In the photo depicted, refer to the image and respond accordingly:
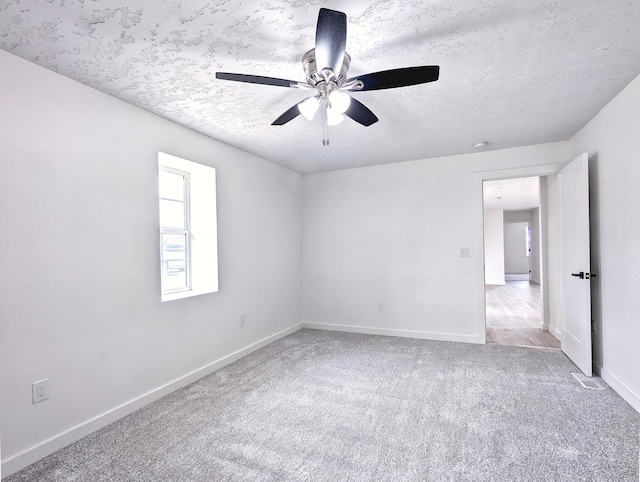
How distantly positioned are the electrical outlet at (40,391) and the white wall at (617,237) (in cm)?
379

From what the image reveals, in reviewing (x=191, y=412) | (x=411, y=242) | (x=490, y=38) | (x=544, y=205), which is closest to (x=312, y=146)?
(x=411, y=242)

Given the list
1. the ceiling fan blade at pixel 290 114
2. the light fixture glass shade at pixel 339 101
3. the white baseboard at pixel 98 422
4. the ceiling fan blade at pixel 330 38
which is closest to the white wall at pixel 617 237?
the light fixture glass shade at pixel 339 101

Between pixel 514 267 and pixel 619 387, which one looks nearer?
pixel 619 387

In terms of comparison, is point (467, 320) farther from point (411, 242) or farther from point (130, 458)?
point (130, 458)

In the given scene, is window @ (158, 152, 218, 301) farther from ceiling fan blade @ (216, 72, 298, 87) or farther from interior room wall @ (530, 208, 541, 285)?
interior room wall @ (530, 208, 541, 285)

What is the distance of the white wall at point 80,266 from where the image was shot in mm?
1837

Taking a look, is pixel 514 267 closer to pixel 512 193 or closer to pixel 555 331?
pixel 512 193

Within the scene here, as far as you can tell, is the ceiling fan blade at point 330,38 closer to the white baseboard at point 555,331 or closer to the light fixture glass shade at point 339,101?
the light fixture glass shade at point 339,101

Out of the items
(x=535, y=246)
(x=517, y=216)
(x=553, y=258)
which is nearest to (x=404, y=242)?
(x=553, y=258)

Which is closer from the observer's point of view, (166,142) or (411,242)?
(166,142)

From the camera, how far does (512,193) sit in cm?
750

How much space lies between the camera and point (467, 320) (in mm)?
4016

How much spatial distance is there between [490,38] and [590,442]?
2.36 m

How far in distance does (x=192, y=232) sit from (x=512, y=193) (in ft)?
23.2
